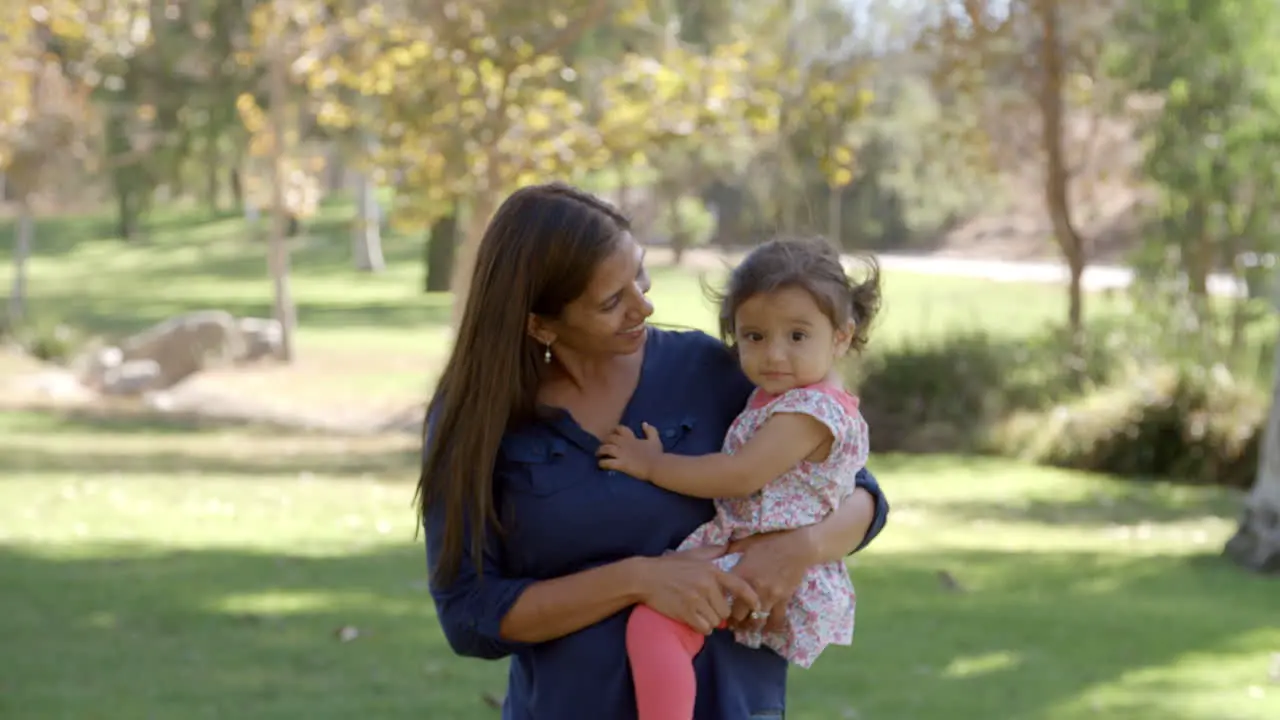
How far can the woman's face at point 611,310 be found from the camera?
3.03 m

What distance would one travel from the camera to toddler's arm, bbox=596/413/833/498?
2.98m

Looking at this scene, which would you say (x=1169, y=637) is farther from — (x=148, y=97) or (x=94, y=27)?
(x=148, y=97)

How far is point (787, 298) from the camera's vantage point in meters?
3.08

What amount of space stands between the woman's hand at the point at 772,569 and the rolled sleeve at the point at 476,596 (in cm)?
35

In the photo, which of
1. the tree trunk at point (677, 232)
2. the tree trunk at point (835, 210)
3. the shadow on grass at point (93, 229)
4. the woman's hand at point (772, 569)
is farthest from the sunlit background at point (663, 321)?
the shadow on grass at point (93, 229)

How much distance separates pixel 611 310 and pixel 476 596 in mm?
514

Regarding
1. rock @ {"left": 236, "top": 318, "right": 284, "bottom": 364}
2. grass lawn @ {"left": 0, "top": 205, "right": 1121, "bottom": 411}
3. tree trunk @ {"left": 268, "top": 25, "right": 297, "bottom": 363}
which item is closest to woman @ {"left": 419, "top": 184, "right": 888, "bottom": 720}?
grass lawn @ {"left": 0, "top": 205, "right": 1121, "bottom": 411}

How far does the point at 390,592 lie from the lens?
29.9 ft

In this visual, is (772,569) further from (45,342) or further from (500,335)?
(45,342)

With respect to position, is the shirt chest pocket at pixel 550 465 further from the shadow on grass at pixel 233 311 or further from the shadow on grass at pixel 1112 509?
the shadow on grass at pixel 233 311

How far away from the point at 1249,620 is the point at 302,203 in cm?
2085

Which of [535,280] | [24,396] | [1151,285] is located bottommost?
[24,396]

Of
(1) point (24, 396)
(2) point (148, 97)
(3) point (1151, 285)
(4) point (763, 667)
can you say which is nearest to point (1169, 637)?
(4) point (763, 667)

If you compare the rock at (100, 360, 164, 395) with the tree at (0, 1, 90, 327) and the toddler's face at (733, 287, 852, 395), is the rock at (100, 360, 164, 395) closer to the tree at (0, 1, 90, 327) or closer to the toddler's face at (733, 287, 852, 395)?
the tree at (0, 1, 90, 327)
